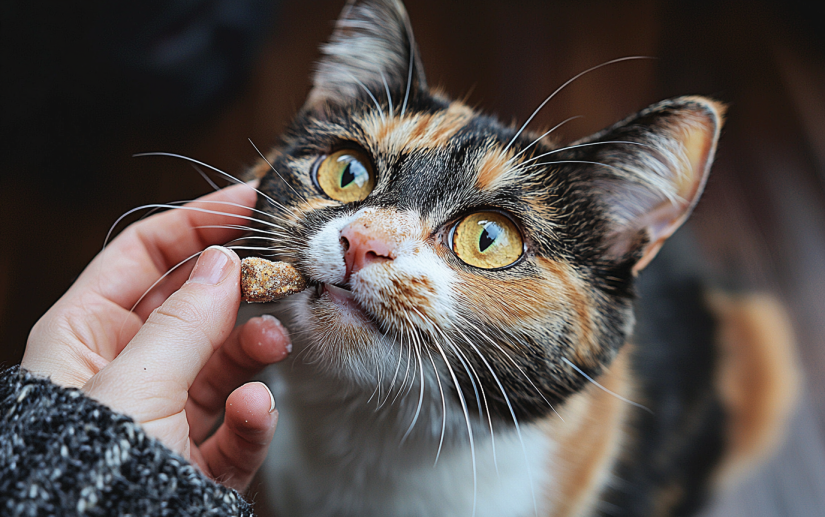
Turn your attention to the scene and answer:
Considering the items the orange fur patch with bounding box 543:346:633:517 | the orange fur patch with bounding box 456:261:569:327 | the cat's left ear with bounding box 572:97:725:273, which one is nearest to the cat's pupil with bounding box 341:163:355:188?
the orange fur patch with bounding box 456:261:569:327

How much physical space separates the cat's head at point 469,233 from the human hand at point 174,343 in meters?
0.11

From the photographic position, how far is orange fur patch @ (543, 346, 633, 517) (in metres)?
0.99

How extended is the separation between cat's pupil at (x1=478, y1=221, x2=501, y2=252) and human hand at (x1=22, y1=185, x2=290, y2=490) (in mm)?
347

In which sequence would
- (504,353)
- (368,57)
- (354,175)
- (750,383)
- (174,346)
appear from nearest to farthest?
(174,346), (504,353), (354,175), (368,57), (750,383)

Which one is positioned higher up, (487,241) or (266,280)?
(487,241)

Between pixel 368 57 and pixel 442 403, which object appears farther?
pixel 368 57

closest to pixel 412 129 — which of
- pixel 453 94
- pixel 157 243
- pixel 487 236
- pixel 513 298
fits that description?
pixel 487 236

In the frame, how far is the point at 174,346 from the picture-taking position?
24.0 inches

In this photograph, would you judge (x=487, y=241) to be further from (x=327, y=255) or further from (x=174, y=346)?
(x=174, y=346)

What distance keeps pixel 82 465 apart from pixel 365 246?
0.37 m

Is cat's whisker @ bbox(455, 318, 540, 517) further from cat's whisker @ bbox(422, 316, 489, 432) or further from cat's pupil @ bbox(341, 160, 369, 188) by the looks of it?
cat's pupil @ bbox(341, 160, 369, 188)

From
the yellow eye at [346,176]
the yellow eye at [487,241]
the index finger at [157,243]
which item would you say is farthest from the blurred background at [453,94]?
the yellow eye at [487,241]

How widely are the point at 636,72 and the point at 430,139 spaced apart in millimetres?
1251

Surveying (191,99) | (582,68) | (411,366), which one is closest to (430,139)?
(411,366)
